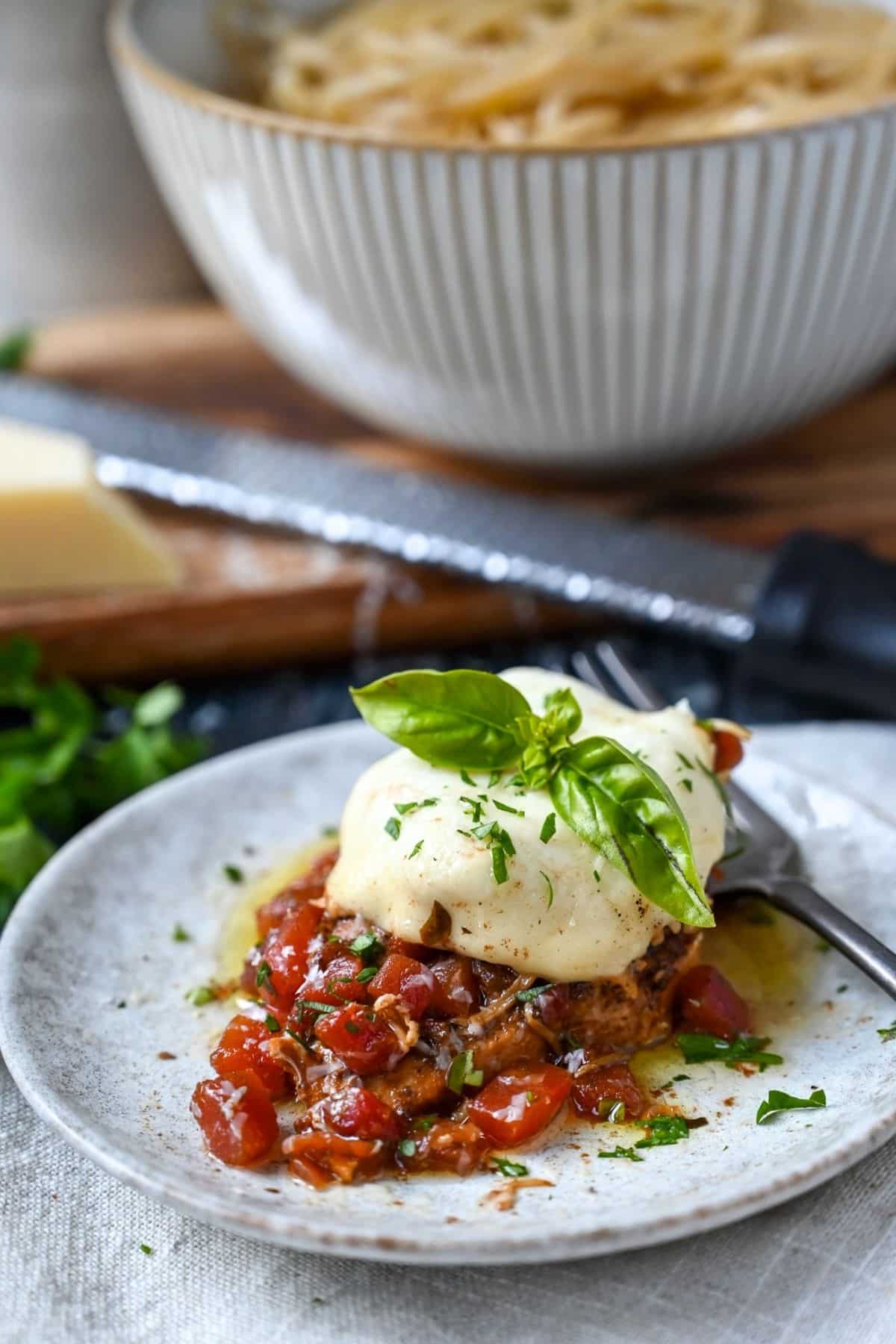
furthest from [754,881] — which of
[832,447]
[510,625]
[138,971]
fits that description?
[832,447]

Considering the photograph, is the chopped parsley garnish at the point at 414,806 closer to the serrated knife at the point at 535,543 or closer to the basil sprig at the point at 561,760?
the basil sprig at the point at 561,760

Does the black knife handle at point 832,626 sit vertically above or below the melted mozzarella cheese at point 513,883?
below

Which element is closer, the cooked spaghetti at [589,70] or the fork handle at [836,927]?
the fork handle at [836,927]

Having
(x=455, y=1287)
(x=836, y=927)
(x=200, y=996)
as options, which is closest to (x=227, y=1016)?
(x=200, y=996)

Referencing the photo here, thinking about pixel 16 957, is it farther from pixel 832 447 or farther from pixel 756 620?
pixel 832 447

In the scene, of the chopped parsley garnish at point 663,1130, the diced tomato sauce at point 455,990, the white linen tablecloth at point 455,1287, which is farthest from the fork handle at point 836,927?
the diced tomato sauce at point 455,990

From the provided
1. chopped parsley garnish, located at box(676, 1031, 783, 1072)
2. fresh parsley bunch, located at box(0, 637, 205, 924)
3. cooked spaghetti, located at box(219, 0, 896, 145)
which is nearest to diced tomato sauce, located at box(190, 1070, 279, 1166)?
chopped parsley garnish, located at box(676, 1031, 783, 1072)

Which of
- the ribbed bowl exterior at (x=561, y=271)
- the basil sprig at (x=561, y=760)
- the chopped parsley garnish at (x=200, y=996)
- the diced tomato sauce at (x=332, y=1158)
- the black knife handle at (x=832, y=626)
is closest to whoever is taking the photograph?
the diced tomato sauce at (x=332, y=1158)
